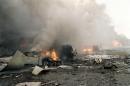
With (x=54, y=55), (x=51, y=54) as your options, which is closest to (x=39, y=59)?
(x=54, y=55)

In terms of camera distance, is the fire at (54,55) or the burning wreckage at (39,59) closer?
the burning wreckage at (39,59)

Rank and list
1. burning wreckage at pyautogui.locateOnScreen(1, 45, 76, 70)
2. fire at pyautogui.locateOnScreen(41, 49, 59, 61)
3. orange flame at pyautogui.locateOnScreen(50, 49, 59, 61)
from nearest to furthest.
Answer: burning wreckage at pyautogui.locateOnScreen(1, 45, 76, 70)
orange flame at pyautogui.locateOnScreen(50, 49, 59, 61)
fire at pyautogui.locateOnScreen(41, 49, 59, 61)

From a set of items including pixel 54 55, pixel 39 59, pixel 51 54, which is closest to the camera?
pixel 39 59

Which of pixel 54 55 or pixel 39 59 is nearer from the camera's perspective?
pixel 39 59

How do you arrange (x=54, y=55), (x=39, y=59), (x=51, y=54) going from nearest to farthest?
(x=39, y=59) → (x=54, y=55) → (x=51, y=54)

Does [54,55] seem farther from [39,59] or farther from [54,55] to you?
[39,59]

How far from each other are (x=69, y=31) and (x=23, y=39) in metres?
26.7

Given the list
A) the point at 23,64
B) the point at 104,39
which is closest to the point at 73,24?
the point at 23,64

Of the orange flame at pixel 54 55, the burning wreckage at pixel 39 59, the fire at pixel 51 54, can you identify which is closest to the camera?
the burning wreckage at pixel 39 59

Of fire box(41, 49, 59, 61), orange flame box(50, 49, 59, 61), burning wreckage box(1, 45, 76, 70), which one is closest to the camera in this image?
burning wreckage box(1, 45, 76, 70)

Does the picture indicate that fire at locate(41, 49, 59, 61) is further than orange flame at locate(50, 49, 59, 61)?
Yes

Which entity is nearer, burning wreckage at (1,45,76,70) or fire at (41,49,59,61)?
burning wreckage at (1,45,76,70)

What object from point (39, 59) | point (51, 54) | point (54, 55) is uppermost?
point (51, 54)

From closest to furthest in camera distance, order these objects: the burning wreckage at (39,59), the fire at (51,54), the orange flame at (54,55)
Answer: the burning wreckage at (39,59)
the orange flame at (54,55)
the fire at (51,54)
